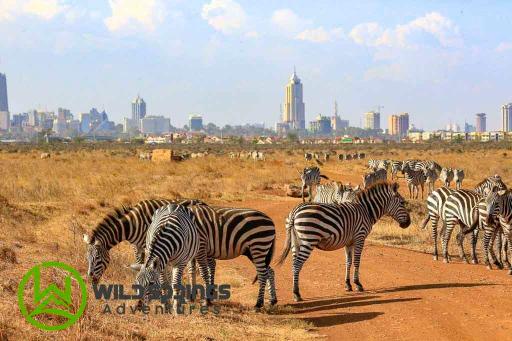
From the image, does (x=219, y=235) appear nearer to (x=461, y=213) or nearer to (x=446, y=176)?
(x=461, y=213)

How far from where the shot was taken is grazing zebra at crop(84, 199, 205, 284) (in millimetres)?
10617

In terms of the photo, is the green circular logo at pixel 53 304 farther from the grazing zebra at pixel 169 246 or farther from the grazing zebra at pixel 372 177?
the grazing zebra at pixel 372 177

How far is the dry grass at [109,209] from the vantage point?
8.95m


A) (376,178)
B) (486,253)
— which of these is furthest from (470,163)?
(486,253)

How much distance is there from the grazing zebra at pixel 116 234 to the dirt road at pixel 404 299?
2604 millimetres

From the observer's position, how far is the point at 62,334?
811 centimetres

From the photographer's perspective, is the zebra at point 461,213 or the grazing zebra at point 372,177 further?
the grazing zebra at point 372,177

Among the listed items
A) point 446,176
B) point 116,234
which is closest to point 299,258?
point 116,234

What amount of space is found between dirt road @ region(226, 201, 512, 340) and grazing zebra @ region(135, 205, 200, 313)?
7.01 feet

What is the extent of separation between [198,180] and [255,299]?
2540 centimetres

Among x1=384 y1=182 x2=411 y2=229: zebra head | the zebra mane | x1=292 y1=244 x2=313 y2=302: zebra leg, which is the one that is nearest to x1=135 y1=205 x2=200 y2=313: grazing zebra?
the zebra mane

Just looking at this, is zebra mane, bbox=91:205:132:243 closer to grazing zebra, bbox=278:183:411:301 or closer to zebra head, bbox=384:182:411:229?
grazing zebra, bbox=278:183:411:301

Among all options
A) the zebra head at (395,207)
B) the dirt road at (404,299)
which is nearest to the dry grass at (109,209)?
the dirt road at (404,299)

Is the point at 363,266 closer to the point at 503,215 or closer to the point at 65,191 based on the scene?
the point at 503,215
